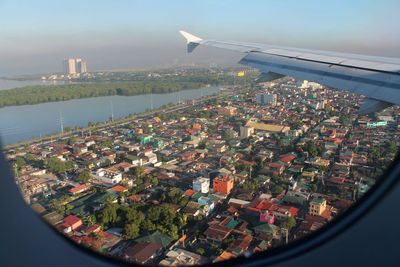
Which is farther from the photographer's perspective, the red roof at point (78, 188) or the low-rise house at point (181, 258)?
the red roof at point (78, 188)

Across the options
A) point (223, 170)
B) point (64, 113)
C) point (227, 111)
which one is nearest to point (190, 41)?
point (223, 170)

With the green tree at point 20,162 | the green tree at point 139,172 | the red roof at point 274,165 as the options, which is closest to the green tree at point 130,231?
the green tree at point 139,172

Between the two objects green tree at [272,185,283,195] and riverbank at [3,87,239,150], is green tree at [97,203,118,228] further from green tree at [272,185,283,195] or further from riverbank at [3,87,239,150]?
riverbank at [3,87,239,150]

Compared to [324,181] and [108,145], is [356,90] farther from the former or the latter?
[108,145]

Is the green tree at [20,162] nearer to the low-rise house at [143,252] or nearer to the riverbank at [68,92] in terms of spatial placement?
the low-rise house at [143,252]

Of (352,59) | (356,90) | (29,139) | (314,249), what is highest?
(352,59)

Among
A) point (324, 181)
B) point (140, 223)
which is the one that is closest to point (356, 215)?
point (140, 223)

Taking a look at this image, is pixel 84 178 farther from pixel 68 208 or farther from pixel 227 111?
pixel 227 111
